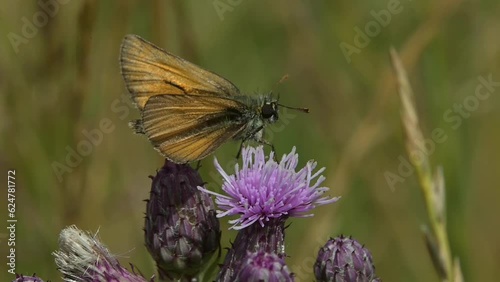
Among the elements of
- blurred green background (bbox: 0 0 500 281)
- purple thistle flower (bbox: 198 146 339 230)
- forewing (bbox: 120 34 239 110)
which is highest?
blurred green background (bbox: 0 0 500 281)

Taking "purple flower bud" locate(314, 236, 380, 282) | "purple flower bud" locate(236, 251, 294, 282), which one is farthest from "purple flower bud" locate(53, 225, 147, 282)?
"purple flower bud" locate(314, 236, 380, 282)

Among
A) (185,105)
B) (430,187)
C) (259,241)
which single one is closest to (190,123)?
(185,105)

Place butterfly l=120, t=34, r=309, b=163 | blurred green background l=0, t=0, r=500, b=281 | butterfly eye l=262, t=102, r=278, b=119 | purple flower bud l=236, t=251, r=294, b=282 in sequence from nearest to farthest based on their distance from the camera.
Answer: purple flower bud l=236, t=251, r=294, b=282, butterfly l=120, t=34, r=309, b=163, butterfly eye l=262, t=102, r=278, b=119, blurred green background l=0, t=0, r=500, b=281

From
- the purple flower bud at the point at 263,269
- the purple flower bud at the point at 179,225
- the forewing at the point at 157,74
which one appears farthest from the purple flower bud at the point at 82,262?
the forewing at the point at 157,74

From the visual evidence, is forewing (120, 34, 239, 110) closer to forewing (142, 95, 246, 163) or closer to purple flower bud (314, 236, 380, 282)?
forewing (142, 95, 246, 163)

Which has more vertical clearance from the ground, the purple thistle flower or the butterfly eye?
the butterfly eye

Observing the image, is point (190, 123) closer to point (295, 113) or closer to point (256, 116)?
point (256, 116)
